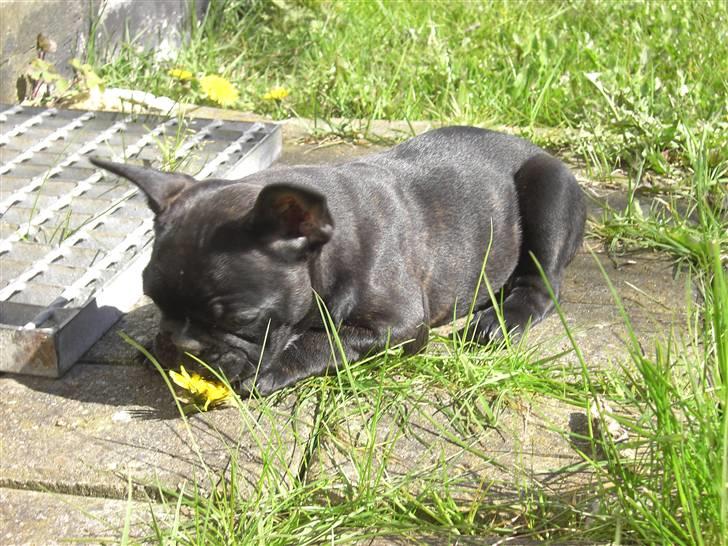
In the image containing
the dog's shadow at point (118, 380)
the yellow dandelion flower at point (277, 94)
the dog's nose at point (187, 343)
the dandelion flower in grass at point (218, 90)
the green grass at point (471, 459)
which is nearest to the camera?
the green grass at point (471, 459)

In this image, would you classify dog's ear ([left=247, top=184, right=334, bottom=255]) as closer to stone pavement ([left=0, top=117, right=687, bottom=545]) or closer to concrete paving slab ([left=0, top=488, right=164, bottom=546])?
stone pavement ([left=0, top=117, right=687, bottom=545])

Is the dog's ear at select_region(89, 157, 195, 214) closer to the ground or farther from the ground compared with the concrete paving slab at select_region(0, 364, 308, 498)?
farther from the ground

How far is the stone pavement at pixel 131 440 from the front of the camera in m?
2.68


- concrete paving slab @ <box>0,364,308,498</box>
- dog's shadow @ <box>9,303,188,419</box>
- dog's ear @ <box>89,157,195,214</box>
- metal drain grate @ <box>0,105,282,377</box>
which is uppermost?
dog's ear @ <box>89,157,195,214</box>

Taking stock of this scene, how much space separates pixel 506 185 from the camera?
4.16 m

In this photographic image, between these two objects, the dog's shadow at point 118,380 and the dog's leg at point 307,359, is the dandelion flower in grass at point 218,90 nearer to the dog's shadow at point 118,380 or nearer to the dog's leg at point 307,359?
the dog's shadow at point 118,380

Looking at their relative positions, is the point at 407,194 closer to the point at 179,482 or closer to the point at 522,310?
the point at 522,310

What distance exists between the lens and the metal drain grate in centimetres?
350

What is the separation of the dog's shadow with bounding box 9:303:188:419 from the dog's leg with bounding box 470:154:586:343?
3.97 feet

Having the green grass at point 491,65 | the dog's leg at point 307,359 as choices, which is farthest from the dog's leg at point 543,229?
the green grass at point 491,65

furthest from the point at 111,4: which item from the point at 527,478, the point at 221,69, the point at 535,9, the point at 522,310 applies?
the point at 527,478

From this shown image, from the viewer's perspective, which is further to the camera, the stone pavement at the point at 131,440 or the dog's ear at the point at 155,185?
Result: the dog's ear at the point at 155,185

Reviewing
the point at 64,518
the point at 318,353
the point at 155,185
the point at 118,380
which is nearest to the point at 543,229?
the point at 318,353

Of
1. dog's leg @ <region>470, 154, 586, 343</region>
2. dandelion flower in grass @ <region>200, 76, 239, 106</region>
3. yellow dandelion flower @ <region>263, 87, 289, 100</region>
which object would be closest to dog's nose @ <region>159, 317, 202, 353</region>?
dog's leg @ <region>470, 154, 586, 343</region>
